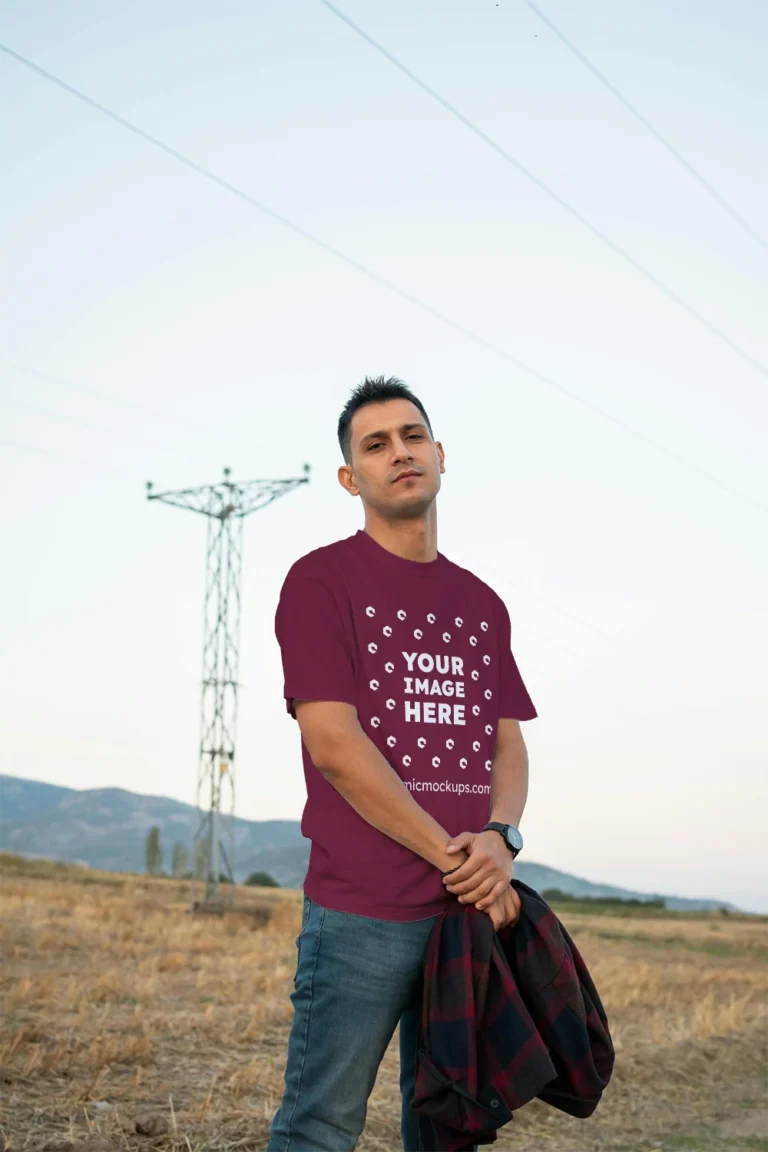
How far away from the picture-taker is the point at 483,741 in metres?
3.30

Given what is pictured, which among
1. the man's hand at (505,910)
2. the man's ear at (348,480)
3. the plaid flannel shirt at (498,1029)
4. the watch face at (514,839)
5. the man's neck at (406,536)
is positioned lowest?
the plaid flannel shirt at (498,1029)

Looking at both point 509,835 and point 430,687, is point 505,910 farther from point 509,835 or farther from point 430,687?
point 430,687

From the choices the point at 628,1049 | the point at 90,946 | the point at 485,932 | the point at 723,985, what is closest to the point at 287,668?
the point at 485,932

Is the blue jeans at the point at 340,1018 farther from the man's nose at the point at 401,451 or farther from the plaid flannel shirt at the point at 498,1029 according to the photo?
the man's nose at the point at 401,451

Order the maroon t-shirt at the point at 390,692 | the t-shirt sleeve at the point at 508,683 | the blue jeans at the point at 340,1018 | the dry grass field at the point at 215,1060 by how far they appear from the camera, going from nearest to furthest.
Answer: the blue jeans at the point at 340,1018 < the maroon t-shirt at the point at 390,692 < the t-shirt sleeve at the point at 508,683 < the dry grass field at the point at 215,1060

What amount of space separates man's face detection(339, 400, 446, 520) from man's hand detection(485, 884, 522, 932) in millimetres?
1079

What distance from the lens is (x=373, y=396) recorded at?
3.54 meters

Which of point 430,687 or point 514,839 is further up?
point 430,687

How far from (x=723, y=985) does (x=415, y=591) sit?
548 inches

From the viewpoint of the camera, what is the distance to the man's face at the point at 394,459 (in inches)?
133

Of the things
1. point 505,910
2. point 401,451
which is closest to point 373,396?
point 401,451

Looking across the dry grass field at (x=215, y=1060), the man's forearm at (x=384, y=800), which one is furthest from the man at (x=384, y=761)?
the dry grass field at (x=215, y=1060)

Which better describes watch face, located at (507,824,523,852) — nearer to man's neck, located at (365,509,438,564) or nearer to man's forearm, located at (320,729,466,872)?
man's forearm, located at (320,729,466,872)

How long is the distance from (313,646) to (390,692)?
0.82 ft
